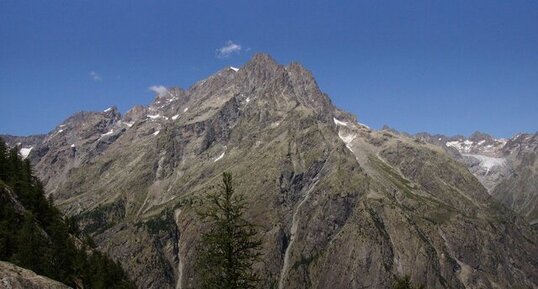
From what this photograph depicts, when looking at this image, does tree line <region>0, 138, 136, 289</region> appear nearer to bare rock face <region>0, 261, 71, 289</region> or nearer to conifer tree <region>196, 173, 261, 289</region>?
bare rock face <region>0, 261, 71, 289</region>

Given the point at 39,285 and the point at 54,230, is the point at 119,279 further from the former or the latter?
the point at 39,285

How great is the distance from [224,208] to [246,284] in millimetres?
5396

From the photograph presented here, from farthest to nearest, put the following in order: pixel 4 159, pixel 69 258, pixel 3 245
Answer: pixel 4 159 < pixel 69 258 < pixel 3 245

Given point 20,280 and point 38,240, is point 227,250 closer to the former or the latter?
point 20,280

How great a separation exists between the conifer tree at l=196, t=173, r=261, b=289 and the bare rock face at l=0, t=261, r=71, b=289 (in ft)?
36.1

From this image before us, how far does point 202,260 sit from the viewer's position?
3750 centimetres

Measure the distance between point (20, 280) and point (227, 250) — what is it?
46.7 ft

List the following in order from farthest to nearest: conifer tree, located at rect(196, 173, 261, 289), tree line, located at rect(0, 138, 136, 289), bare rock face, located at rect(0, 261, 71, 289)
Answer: tree line, located at rect(0, 138, 136, 289)
conifer tree, located at rect(196, 173, 261, 289)
bare rock face, located at rect(0, 261, 71, 289)

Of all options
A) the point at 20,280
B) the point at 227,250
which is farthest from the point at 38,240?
the point at 227,250

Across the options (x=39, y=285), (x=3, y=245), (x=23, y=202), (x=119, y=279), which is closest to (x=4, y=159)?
(x=23, y=202)

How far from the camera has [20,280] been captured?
37.9 meters

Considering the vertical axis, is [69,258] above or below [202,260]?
above

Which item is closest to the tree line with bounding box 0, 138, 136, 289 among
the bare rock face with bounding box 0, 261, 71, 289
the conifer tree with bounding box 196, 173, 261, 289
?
the bare rock face with bounding box 0, 261, 71, 289

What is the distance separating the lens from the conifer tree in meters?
37.6
